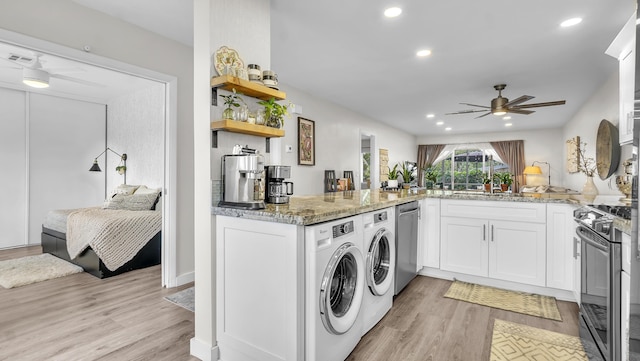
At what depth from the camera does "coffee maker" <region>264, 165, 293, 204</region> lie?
2020 millimetres

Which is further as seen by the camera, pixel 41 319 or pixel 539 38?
pixel 539 38

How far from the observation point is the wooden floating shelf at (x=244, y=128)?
5.98ft

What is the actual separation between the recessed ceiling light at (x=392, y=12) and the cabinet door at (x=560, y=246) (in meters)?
2.16

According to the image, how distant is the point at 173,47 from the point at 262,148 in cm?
180

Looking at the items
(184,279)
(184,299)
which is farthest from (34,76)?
(184,299)

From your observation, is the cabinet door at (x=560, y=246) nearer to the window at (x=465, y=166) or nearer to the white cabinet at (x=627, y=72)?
the white cabinet at (x=627, y=72)

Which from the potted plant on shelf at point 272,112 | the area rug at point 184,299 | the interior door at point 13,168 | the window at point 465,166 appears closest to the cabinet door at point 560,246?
the potted plant on shelf at point 272,112

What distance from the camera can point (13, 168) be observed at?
4855 millimetres

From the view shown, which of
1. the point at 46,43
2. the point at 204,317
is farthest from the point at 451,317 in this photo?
the point at 46,43

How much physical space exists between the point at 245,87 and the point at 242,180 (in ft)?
1.99

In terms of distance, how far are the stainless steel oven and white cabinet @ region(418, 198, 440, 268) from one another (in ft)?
4.33

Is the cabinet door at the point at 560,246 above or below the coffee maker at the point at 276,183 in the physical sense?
below

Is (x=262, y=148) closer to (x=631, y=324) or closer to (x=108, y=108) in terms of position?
(x=631, y=324)

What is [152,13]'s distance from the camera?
2596 mm
